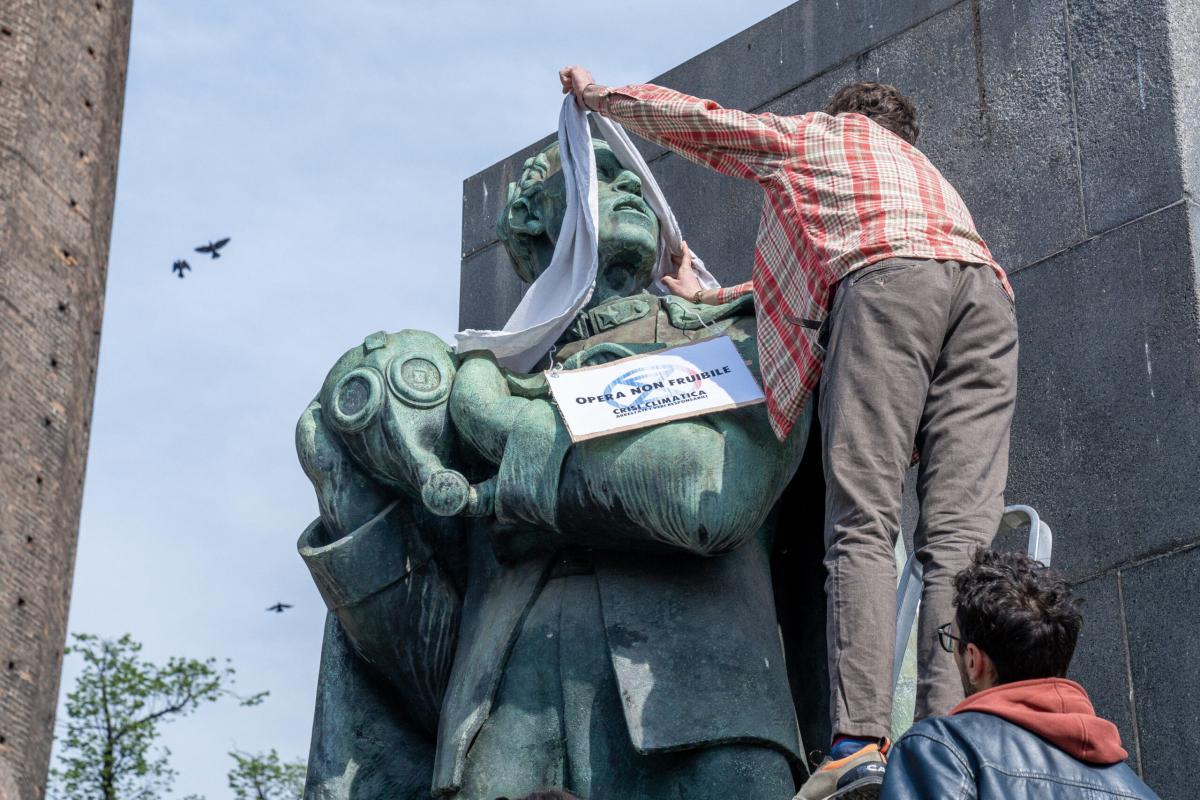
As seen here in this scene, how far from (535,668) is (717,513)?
66 centimetres

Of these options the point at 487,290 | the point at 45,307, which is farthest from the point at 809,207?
the point at 45,307

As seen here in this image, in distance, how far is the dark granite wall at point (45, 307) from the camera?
697 inches

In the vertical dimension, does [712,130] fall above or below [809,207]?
above

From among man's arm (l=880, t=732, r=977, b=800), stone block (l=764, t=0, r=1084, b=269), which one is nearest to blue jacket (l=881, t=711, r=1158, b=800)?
man's arm (l=880, t=732, r=977, b=800)

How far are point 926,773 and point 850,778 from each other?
719mm

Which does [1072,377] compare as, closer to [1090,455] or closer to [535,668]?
[1090,455]

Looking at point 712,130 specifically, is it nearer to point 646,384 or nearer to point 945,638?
point 646,384

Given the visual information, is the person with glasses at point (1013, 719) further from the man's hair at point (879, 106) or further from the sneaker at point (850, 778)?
the man's hair at point (879, 106)

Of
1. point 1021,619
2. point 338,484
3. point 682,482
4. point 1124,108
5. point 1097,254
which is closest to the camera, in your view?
point 1021,619

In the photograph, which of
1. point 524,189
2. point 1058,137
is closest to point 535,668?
point 524,189

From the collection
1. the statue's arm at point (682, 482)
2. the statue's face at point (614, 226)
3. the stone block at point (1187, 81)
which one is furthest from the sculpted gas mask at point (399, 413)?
the stone block at point (1187, 81)

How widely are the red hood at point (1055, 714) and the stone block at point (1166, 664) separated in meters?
2.43

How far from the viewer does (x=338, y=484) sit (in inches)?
249

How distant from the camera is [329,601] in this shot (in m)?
6.35
